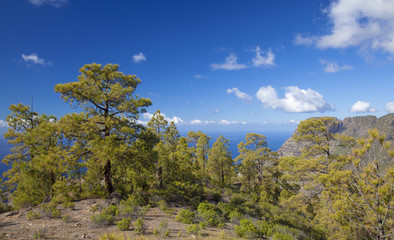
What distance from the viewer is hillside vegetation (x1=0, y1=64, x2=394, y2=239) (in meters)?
8.55

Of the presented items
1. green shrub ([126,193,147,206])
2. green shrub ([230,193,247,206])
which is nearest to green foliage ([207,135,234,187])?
green shrub ([230,193,247,206])

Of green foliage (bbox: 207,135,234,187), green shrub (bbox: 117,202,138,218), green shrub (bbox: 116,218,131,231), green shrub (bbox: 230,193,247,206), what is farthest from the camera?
green foliage (bbox: 207,135,234,187)

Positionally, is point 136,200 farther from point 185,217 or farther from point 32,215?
point 32,215

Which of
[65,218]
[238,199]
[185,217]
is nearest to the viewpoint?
[65,218]

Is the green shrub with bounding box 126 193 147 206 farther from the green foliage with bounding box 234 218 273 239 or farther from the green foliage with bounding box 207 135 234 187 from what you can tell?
the green foliage with bounding box 207 135 234 187

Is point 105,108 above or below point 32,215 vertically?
above

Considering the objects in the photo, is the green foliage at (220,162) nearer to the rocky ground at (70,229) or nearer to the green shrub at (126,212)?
the rocky ground at (70,229)

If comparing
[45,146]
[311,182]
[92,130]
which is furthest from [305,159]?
[45,146]

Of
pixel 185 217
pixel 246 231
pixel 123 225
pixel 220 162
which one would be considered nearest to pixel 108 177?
pixel 123 225

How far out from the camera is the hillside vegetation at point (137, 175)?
8.55 m

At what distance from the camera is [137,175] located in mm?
14234

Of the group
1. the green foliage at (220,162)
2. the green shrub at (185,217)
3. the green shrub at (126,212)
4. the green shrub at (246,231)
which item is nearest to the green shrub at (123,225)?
the green shrub at (126,212)

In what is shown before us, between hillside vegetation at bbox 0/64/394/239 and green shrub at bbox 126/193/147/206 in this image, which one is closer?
hillside vegetation at bbox 0/64/394/239

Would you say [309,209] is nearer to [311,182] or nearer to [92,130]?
[311,182]
